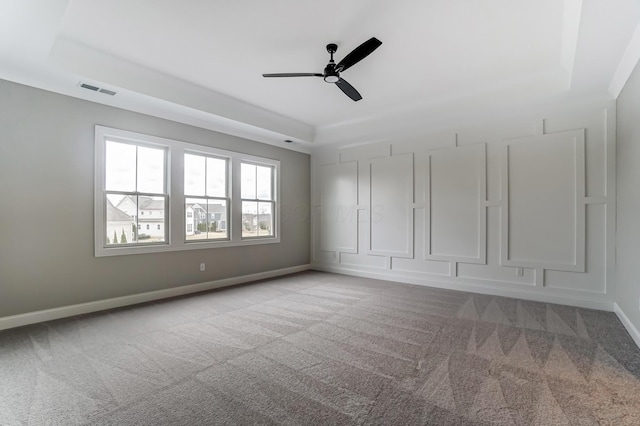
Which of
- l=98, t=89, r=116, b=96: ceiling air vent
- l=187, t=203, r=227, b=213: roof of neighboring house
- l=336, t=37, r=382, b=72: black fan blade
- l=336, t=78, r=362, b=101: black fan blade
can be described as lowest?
l=187, t=203, r=227, b=213: roof of neighboring house

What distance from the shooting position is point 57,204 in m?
3.53

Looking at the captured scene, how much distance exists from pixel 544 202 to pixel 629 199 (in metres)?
1.03

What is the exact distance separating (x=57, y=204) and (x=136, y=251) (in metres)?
1.05

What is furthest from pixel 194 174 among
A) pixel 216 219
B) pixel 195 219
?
pixel 216 219

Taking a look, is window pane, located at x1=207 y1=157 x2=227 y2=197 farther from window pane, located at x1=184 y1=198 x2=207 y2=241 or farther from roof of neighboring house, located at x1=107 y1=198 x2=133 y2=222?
roof of neighboring house, located at x1=107 y1=198 x2=133 y2=222

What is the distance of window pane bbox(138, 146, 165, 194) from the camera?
430 centimetres

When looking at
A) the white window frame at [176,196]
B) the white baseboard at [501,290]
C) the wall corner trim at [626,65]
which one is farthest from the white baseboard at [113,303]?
the wall corner trim at [626,65]

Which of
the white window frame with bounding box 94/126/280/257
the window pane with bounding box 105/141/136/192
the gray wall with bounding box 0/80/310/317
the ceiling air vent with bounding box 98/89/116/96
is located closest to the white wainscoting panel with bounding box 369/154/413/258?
the white window frame with bounding box 94/126/280/257

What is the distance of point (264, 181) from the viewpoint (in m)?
6.05

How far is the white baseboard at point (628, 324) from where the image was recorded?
2.80m

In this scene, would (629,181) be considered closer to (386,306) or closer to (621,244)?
(621,244)

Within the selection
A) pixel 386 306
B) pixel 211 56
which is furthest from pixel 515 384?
pixel 211 56

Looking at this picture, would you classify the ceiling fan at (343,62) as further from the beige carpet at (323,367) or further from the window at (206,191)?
the beige carpet at (323,367)

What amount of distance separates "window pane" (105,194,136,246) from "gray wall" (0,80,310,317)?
8.7 inches
